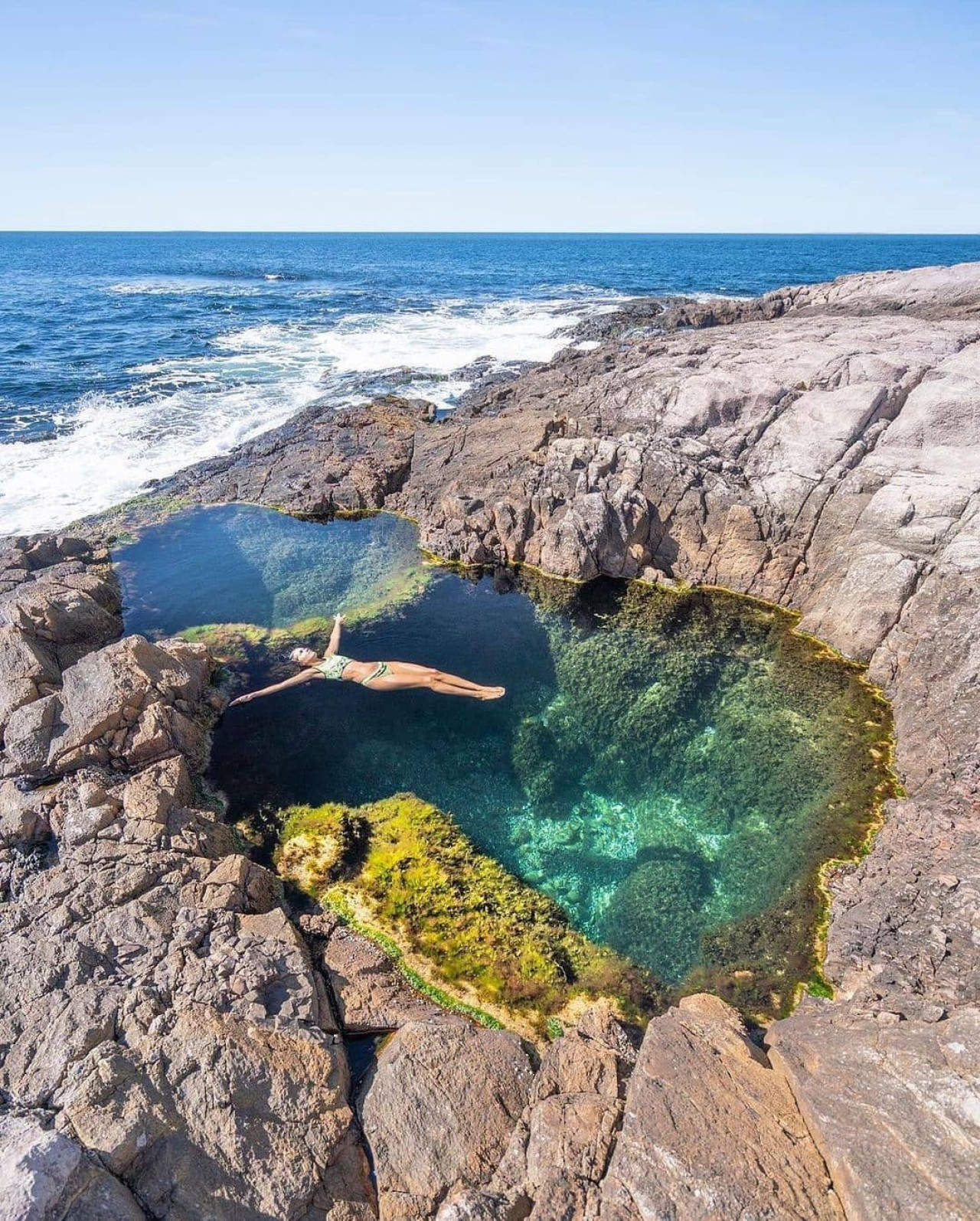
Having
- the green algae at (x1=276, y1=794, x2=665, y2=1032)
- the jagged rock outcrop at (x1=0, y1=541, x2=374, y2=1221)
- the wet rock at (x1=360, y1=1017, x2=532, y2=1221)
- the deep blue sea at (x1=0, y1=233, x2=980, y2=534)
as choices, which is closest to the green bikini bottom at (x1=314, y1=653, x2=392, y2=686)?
the jagged rock outcrop at (x1=0, y1=541, x2=374, y2=1221)

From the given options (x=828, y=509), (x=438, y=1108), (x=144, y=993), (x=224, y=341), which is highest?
(x=224, y=341)

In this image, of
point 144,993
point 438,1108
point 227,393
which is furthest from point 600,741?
point 227,393

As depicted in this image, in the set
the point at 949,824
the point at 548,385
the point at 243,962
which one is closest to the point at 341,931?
the point at 243,962

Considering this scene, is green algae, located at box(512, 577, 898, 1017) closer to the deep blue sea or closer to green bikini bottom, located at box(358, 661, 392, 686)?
green bikini bottom, located at box(358, 661, 392, 686)

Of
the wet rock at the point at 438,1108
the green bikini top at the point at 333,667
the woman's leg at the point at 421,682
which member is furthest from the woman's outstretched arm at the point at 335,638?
the wet rock at the point at 438,1108

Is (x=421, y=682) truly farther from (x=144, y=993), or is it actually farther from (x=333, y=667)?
(x=144, y=993)

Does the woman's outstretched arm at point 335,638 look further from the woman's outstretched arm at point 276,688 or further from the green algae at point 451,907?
the green algae at point 451,907

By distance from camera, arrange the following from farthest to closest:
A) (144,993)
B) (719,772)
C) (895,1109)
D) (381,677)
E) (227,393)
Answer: (227,393)
(381,677)
(719,772)
(144,993)
(895,1109)
